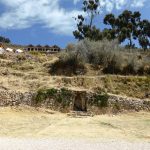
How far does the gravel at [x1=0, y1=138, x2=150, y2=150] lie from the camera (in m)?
17.9

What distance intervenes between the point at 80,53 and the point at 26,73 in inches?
217

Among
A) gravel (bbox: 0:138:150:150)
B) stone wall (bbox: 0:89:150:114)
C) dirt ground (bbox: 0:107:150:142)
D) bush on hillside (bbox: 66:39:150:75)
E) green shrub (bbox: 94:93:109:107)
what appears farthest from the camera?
bush on hillside (bbox: 66:39:150:75)

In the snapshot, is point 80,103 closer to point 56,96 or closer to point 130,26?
point 56,96

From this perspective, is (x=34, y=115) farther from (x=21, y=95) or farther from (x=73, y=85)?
(x=73, y=85)

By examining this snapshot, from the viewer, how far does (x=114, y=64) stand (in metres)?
42.3

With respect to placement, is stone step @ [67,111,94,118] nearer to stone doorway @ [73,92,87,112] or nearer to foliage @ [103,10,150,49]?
stone doorway @ [73,92,87,112]

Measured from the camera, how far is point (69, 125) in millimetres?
26922

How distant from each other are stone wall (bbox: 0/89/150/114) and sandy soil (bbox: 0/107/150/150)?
1072 mm

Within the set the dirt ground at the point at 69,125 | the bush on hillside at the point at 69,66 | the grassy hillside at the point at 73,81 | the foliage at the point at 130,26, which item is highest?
the foliage at the point at 130,26

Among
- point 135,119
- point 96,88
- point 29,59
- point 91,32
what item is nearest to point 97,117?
point 135,119

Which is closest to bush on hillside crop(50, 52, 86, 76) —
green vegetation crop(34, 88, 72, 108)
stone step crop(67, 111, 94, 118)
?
green vegetation crop(34, 88, 72, 108)

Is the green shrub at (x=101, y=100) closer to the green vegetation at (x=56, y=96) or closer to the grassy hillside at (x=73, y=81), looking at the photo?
the grassy hillside at (x=73, y=81)

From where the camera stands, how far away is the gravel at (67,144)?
58.8ft

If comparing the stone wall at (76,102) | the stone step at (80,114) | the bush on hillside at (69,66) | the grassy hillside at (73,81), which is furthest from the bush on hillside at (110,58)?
the stone step at (80,114)
